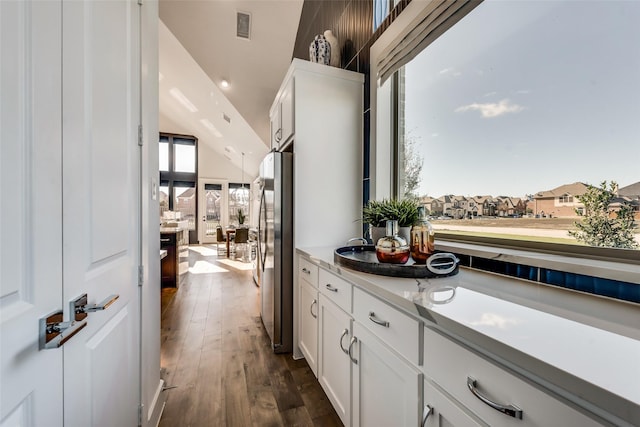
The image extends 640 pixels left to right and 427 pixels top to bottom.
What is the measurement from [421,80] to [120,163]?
5.82 ft

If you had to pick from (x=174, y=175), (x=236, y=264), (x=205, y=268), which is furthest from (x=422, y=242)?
(x=174, y=175)

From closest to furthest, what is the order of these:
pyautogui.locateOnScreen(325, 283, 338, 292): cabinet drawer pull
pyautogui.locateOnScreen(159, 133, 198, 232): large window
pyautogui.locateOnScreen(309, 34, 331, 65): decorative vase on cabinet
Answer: pyautogui.locateOnScreen(325, 283, 338, 292): cabinet drawer pull < pyautogui.locateOnScreen(309, 34, 331, 65): decorative vase on cabinet < pyautogui.locateOnScreen(159, 133, 198, 232): large window

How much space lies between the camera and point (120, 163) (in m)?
1.03

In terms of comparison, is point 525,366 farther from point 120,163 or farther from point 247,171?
point 247,171

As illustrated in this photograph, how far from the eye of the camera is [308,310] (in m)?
1.83

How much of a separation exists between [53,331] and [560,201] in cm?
163

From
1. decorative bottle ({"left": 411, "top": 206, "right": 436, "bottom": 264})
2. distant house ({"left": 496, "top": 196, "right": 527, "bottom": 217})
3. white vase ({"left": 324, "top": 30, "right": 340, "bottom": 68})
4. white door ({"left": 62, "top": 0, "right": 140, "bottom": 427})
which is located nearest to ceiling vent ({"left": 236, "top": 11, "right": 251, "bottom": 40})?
white vase ({"left": 324, "top": 30, "right": 340, "bottom": 68})

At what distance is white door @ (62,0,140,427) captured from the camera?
703mm

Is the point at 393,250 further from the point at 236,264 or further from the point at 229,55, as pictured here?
the point at 236,264

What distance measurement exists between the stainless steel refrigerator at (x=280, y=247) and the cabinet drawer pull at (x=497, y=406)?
5.19 ft

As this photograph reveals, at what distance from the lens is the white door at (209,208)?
9.23 metres

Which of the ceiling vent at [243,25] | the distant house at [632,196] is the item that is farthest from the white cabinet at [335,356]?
the ceiling vent at [243,25]

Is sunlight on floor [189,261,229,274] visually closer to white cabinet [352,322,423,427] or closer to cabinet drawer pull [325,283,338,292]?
cabinet drawer pull [325,283,338,292]

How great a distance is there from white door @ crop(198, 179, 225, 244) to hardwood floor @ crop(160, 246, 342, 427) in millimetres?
6399
